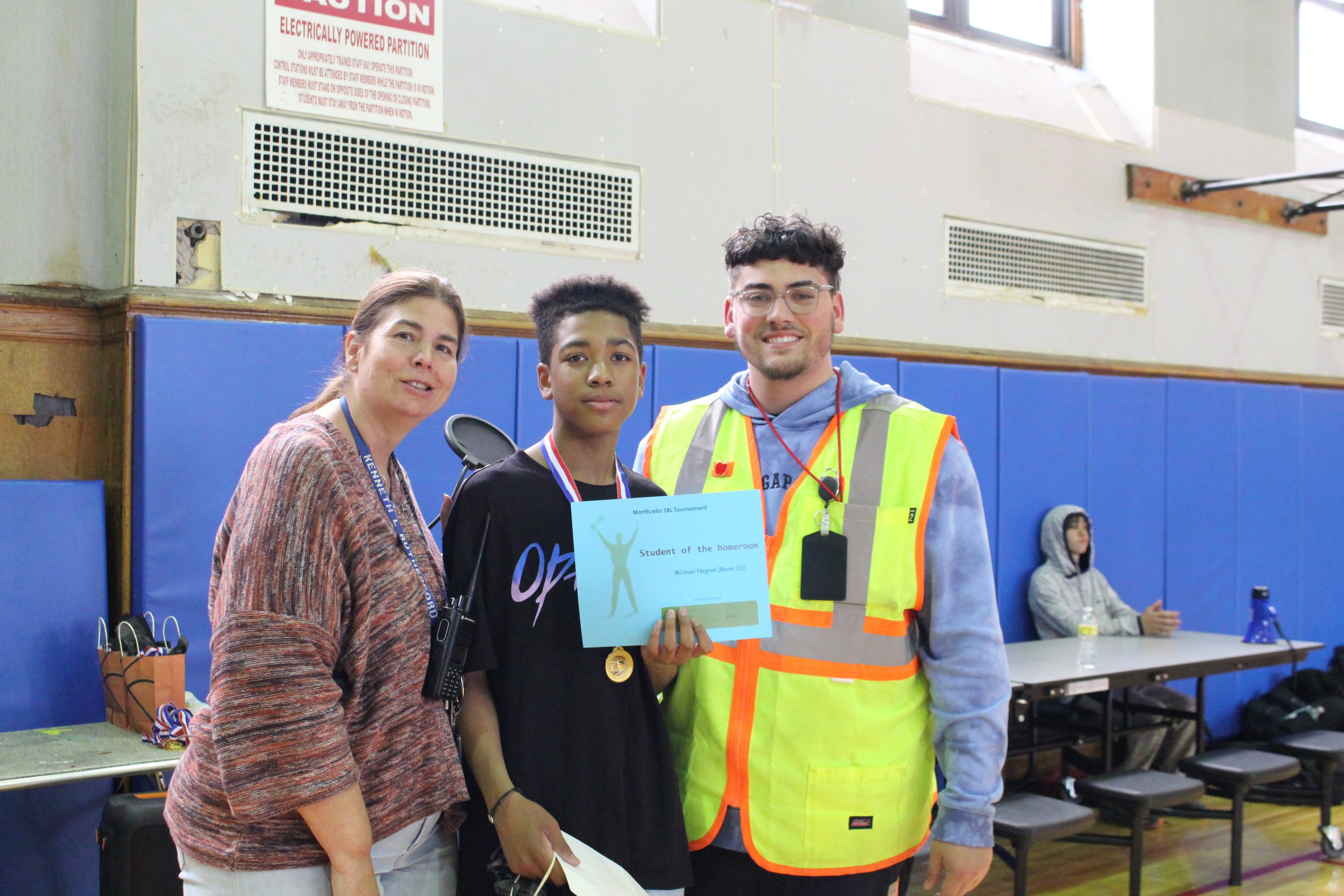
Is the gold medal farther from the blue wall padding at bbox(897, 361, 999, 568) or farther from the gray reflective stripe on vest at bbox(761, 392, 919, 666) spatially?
the blue wall padding at bbox(897, 361, 999, 568)

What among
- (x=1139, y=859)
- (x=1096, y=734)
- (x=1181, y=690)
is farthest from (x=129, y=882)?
(x=1181, y=690)

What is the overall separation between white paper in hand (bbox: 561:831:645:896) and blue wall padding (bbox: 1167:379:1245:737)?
5.04 metres

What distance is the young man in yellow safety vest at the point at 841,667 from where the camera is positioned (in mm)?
1688

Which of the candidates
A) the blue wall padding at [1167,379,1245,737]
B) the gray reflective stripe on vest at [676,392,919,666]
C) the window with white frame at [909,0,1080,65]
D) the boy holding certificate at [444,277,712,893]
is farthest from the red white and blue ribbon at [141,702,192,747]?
the blue wall padding at [1167,379,1245,737]

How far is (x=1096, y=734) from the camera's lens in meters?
4.52

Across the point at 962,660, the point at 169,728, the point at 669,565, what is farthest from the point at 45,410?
the point at 962,660

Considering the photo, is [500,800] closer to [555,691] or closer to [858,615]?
[555,691]

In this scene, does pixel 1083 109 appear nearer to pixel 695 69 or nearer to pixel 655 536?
pixel 695 69

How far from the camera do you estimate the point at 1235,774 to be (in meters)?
3.99

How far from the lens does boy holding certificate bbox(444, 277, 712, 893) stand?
1439 millimetres

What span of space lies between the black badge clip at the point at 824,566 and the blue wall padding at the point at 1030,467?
3.48 m

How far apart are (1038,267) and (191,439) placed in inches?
160

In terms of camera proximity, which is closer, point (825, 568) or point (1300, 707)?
point (825, 568)

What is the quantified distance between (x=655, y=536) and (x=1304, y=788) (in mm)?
5037
